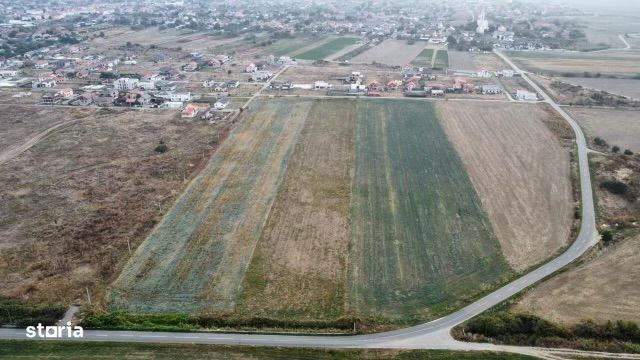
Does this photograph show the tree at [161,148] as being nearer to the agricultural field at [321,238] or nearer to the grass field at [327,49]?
the agricultural field at [321,238]

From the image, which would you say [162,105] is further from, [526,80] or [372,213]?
[526,80]

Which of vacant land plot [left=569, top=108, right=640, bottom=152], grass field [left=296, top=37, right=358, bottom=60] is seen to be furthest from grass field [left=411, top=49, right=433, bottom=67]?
vacant land plot [left=569, top=108, right=640, bottom=152]

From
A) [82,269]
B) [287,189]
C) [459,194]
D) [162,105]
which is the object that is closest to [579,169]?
[459,194]

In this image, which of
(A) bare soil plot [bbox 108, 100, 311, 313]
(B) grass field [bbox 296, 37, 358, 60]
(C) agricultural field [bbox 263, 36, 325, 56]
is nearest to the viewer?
(A) bare soil plot [bbox 108, 100, 311, 313]

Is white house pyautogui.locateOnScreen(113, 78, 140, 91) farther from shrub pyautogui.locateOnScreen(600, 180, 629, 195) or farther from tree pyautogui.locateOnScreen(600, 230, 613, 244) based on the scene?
tree pyautogui.locateOnScreen(600, 230, 613, 244)

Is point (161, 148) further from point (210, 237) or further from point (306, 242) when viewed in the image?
point (306, 242)
